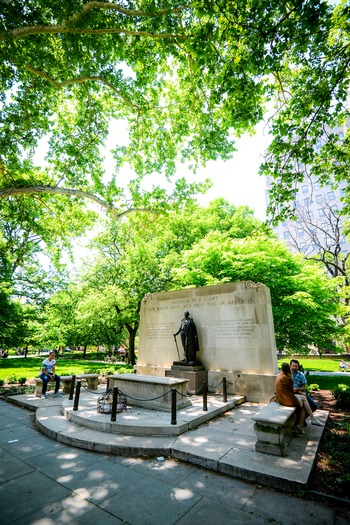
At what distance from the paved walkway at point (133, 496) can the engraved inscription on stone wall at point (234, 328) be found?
20.9 feet

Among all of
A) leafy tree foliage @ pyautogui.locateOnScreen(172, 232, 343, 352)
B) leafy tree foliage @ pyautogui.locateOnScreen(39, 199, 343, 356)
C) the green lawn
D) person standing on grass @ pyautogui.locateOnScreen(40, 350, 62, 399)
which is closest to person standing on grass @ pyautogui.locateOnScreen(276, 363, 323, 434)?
leafy tree foliage @ pyautogui.locateOnScreen(39, 199, 343, 356)

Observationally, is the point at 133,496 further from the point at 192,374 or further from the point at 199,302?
the point at 199,302

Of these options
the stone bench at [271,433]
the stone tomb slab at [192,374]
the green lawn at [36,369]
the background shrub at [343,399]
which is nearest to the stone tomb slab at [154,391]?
the stone tomb slab at [192,374]

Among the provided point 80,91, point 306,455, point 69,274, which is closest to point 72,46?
point 80,91

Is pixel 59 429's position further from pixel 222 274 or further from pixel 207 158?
pixel 207 158

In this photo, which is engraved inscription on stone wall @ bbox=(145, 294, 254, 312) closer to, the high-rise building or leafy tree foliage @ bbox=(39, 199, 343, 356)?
leafy tree foliage @ bbox=(39, 199, 343, 356)

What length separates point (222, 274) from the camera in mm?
14953

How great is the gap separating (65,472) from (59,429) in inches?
87.1

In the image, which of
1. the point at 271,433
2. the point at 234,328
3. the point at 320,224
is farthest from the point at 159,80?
the point at 320,224

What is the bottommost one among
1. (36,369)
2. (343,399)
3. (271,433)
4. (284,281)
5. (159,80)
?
(36,369)

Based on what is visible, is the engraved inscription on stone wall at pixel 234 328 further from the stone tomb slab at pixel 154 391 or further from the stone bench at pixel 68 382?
the stone bench at pixel 68 382

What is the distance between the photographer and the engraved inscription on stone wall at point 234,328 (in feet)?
34.8

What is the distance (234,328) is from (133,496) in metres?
7.85

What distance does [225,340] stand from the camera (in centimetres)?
1110
